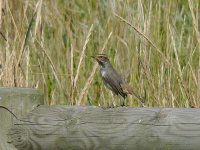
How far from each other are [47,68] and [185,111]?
6.92 feet

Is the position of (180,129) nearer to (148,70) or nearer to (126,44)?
(148,70)

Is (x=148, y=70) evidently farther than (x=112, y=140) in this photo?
Yes

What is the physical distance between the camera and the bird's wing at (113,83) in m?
3.83

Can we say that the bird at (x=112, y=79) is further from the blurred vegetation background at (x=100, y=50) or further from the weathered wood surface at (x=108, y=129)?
the weathered wood surface at (x=108, y=129)

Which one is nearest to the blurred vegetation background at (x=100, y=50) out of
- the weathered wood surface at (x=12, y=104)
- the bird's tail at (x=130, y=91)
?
the bird's tail at (x=130, y=91)

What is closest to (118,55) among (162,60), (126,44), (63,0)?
(126,44)

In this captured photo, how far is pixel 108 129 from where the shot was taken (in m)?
2.38

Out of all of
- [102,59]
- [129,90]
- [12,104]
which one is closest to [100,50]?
[102,59]

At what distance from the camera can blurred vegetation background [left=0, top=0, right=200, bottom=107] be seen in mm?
3598

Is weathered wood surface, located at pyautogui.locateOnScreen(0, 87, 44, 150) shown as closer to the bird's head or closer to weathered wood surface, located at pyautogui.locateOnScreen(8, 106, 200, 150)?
weathered wood surface, located at pyautogui.locateOnScreen(8, 106, 200, 150)

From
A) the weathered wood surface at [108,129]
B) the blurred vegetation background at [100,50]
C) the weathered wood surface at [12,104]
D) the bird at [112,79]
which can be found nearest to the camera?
the weathered wood surface at [108,129]

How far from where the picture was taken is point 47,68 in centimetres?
430

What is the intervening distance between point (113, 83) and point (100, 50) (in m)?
0.46

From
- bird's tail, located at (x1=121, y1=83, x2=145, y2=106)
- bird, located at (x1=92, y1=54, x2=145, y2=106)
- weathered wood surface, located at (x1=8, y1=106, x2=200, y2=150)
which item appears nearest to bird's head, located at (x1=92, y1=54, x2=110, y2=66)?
bird, located at (x1=92, y1=54, x2=145, y2=106)
